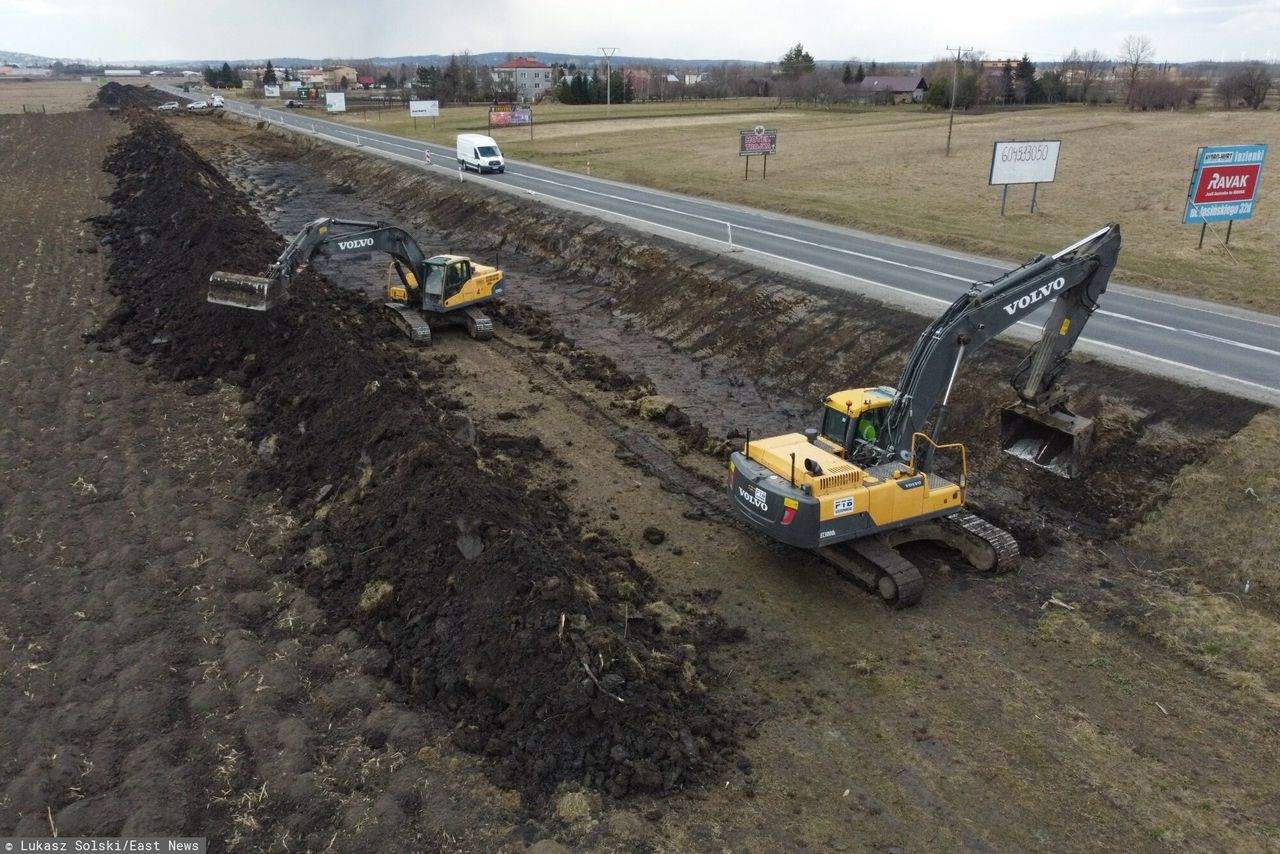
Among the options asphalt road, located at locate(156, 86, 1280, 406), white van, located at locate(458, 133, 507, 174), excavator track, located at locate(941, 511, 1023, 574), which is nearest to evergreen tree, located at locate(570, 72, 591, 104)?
white van, located at locate(458, 133, 507, 174)

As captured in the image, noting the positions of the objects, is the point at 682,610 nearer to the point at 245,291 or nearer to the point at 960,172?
the point at 245,291

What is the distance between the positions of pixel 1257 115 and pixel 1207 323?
81.9 m

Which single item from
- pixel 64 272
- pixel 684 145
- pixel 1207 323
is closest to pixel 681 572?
pixel 1207 323

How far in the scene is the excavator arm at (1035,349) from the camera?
13172 millimetres

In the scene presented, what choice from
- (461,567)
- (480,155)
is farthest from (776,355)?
(480,155)

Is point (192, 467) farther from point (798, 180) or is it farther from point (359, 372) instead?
point (798, 180)

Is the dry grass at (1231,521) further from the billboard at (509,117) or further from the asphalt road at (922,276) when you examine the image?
the billboard at (509,117)

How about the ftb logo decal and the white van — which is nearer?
the ftb logo decal

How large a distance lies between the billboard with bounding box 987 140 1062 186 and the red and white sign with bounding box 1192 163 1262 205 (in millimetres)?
9430

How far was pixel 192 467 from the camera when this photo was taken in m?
16.2

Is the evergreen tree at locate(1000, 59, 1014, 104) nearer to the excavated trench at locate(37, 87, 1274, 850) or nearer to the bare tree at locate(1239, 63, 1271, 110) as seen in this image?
the bare tree at locate(1239, 63, 1271, 110)

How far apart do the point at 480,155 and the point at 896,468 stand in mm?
41247

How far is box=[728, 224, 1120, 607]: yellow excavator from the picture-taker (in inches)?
489

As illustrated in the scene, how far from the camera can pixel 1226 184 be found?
28.3 m
